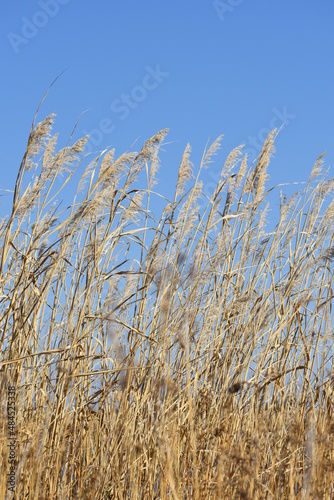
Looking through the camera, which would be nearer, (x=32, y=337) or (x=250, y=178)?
(x=32, y=337)

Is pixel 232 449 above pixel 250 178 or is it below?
below

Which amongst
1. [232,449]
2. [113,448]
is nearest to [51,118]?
[113,448]

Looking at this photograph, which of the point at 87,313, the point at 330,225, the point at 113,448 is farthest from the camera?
the point at 330,225

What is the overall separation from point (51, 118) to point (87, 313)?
751mm

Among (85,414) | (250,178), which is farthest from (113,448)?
(250,178)

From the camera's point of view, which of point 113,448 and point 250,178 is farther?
point 250,178

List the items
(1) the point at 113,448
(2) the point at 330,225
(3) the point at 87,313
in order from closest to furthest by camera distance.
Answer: (1) the point at 113,448, (3) the point at 87,313, (2) the point at 330,225

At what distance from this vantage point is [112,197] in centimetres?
267

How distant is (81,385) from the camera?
8.45 feet

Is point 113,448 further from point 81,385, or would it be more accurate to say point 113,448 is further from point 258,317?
point 258,317

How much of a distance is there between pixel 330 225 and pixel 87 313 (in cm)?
124

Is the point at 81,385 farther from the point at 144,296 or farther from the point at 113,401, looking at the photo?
the point at 144,296

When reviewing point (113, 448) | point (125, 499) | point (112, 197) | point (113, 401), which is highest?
point (112, 197)

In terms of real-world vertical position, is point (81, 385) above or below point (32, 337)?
below
